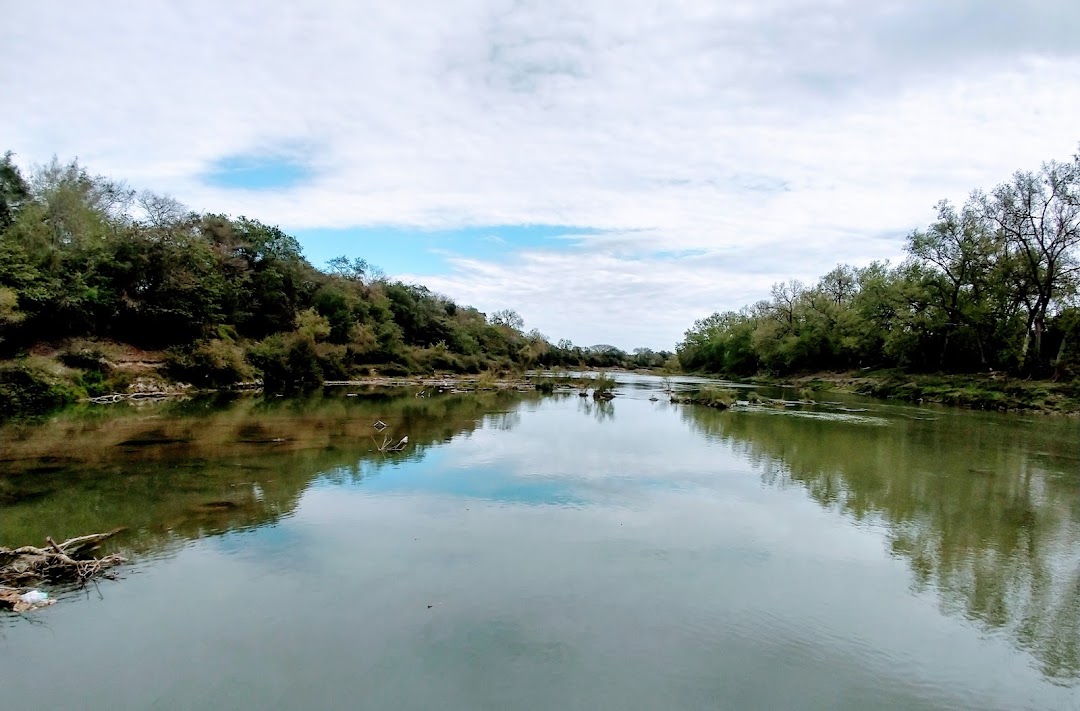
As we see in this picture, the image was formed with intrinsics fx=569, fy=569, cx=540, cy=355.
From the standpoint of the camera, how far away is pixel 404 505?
28.9ft

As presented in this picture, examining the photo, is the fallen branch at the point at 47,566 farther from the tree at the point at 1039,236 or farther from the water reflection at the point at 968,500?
the tree at the point at 1039,236

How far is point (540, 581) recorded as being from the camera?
6000 mm

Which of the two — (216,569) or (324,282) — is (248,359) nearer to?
(324,282)

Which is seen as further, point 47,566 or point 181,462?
point 181,462

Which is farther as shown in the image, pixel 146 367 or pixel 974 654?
pixel 146 367

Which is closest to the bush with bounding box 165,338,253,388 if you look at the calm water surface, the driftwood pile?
the calm water surface

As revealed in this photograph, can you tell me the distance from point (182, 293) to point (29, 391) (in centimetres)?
1195

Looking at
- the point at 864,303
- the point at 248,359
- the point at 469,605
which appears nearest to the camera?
the point at 469,605

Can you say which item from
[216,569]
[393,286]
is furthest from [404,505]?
[393,286]

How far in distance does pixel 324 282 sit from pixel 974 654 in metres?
54.2

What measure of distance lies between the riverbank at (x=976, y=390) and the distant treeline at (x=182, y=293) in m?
33.9

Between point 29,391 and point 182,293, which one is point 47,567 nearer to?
point 29,391

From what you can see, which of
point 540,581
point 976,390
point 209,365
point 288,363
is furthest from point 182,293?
point 976,390

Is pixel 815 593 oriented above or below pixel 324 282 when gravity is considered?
below
